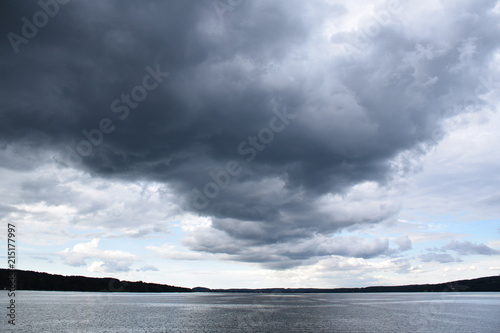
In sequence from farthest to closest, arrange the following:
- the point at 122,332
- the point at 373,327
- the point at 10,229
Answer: the point at 373,327 → the point at 122,332 → the point at 10,229

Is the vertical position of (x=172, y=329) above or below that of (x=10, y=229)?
below

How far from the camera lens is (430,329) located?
90.1m

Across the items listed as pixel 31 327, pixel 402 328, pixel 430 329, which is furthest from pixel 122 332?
pixel 430 329

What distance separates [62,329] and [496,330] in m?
101

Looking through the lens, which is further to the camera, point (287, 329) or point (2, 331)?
Result: point (287, 329)

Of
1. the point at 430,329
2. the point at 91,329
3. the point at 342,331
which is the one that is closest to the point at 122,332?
the point at 91,329

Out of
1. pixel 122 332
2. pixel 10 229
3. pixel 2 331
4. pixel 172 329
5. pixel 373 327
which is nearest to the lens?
pixel 10 229

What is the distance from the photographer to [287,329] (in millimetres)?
86812

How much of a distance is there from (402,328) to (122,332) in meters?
66.6

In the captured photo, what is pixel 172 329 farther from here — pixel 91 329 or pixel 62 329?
pixel 62 329

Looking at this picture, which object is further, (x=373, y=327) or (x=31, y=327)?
(x=373, y=327)

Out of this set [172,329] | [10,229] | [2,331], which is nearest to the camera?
[10,229]

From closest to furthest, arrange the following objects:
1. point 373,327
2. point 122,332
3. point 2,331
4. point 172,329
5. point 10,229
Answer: point 10,229
point 2,331
point 122,332
point 172,329
point 373,327

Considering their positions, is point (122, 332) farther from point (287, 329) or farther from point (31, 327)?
point (287, 329)
